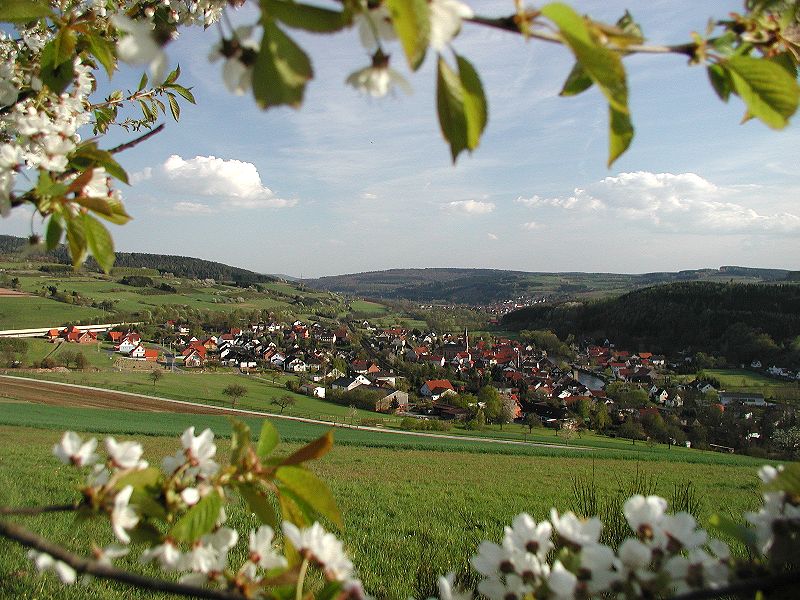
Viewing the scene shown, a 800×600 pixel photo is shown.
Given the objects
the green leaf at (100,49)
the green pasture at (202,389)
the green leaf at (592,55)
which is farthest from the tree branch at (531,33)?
the green pasture at (202,389)

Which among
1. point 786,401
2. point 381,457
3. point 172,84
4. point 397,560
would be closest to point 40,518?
point 397,560

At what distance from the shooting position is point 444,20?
45cm

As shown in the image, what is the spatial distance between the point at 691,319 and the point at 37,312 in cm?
8070

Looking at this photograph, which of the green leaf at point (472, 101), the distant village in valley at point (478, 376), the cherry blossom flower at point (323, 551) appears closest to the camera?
the green leaf at point (472, 101)

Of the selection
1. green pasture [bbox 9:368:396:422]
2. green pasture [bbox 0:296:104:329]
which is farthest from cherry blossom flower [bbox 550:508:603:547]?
green pasture [bbox 0:296:104:329]

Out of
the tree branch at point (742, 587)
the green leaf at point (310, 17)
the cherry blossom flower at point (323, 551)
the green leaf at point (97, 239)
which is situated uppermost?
the green leaf at point (310, 17)

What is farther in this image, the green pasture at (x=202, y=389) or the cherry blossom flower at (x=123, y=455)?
the green pasture at (x=202, y=389)

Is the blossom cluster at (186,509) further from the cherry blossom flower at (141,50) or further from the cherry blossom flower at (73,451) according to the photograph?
the cherry blossom flower at (141,50)

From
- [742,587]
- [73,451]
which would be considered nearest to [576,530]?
[742,587]

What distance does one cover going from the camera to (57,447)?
0.75m

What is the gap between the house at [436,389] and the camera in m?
55.4

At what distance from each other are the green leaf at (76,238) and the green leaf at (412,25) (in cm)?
64

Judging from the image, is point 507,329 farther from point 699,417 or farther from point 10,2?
point 10,2

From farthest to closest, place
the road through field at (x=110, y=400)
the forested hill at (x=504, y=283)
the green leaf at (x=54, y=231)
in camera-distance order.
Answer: the forested hill at (x=504, y=283), the road through field at (x=110, y=400), the green leaf at (x=54, y=231)
